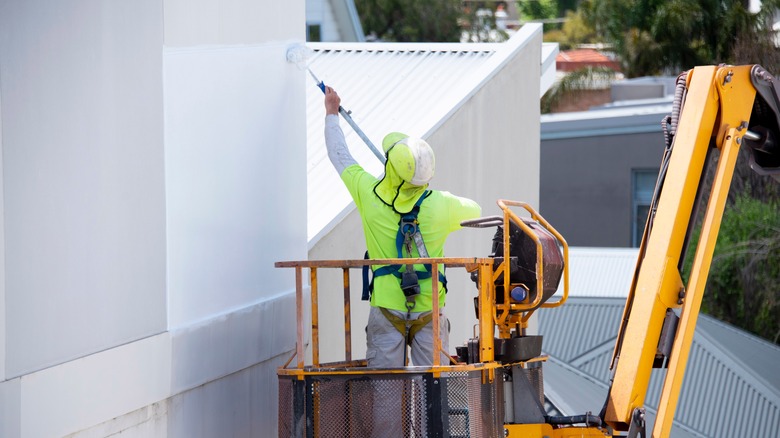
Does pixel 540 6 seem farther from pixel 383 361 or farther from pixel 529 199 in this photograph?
pixel 383 361

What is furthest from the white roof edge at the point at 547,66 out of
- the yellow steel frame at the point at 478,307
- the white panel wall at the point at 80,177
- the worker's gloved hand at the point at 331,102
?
the white panel wall at the point at 80,177

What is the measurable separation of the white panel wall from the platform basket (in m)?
0.92

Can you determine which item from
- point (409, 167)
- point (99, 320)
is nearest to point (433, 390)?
point (409, 167)

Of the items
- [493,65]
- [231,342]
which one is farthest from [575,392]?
[231,342]

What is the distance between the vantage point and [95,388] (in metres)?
5.55

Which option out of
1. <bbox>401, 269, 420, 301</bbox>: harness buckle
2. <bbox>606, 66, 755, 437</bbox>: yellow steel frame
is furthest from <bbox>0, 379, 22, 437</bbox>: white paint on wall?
<bbox>606, 66, 755, 437</bbox>: yellow steel frame

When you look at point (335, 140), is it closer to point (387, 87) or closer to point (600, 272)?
point (387, 87)

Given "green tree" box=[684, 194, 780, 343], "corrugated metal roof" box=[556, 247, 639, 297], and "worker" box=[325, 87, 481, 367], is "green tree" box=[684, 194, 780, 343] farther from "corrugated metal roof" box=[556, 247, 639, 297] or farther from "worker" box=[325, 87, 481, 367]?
"worker" box=[325, 87, 481, 367]

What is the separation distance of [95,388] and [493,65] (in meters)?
7.09

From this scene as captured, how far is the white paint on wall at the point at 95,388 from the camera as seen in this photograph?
5.08 m

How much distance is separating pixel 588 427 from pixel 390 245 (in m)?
1.66

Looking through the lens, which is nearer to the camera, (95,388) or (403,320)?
(95,388)

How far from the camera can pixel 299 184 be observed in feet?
26.8

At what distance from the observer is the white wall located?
5.07 meters
